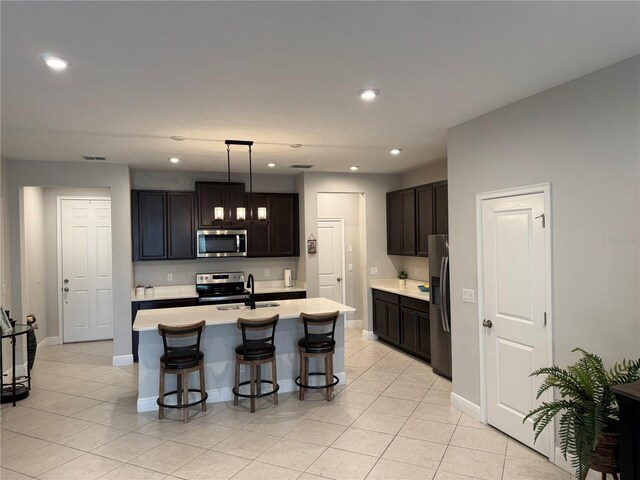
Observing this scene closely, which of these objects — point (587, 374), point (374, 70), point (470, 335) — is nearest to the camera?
point (587, 374)

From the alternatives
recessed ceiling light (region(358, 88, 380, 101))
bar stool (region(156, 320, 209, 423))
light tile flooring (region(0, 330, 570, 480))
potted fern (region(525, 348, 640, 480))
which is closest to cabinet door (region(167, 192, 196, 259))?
light tile flooring (region(0, 330, 570, 480))

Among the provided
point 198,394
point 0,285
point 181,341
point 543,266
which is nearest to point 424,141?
point 543,266

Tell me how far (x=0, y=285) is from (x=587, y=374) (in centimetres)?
592

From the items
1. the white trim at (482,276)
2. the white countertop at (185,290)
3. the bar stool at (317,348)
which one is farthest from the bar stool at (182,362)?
the white trim at (482,276)

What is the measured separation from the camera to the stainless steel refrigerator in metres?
4.84

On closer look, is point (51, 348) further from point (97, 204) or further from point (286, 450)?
point (286, 450)

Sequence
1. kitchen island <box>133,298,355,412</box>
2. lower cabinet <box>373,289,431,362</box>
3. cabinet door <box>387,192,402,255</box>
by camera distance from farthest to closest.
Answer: cabinet door <box>387,192,402,255</box> < lower cabinet <box>373,289,431,362</box> < kitchen island <box>133,298,355,412</box>

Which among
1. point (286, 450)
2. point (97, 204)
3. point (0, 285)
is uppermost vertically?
point (97, 204)

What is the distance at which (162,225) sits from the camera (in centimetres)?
636

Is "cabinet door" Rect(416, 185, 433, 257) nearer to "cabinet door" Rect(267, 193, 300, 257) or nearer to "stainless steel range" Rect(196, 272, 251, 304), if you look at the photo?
"cabinet door" Rect(267, 193, 300, 257)

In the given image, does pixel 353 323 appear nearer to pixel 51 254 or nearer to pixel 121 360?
pixel 121 360

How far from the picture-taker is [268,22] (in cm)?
204

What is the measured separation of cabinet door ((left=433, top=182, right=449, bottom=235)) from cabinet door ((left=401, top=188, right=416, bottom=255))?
627mm

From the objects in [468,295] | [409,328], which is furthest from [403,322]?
[468,295]
